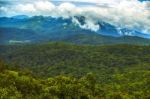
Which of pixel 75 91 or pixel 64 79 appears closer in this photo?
pixel 75 91

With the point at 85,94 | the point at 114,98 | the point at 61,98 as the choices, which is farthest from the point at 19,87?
the point at 114,98

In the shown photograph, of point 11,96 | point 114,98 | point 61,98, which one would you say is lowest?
point 114,98

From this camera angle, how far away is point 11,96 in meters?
97.2

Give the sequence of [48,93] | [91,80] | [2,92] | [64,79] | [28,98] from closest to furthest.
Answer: [2,92] → [28,98] → [48,93] → [64,79] → [91,80]

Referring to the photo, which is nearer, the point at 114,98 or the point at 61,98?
the point at 61,98

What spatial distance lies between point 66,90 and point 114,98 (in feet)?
97.6

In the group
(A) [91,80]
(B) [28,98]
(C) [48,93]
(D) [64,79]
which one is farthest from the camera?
(A) [91,80]

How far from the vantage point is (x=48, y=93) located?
116312 millimetres

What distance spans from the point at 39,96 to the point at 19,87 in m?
8.04

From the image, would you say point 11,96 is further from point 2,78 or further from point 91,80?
point 91,80

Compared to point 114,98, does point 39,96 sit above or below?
above

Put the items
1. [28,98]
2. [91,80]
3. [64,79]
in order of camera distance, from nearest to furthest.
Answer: [28,98], [64,79], [91,80]

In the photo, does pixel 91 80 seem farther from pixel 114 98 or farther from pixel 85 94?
pixel 85 94

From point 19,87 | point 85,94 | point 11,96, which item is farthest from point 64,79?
point 11,96
